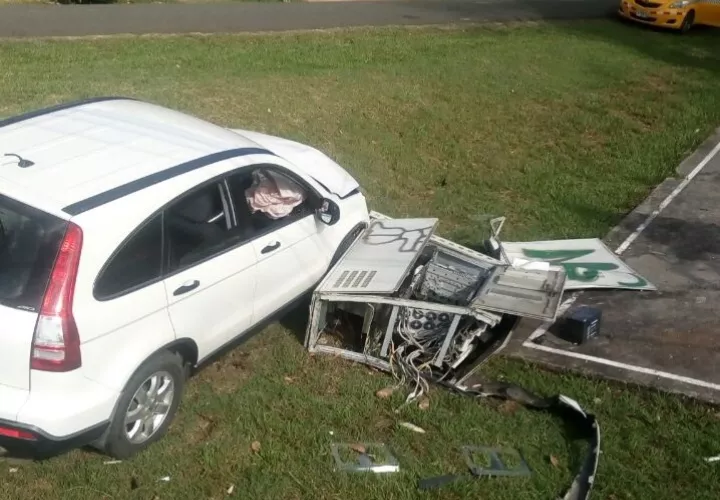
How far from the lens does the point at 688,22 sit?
21531mm

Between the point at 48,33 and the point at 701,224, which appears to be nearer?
the point at 701,224

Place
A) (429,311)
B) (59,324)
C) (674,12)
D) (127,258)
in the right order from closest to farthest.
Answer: (59,324), (127,258), (429,311), (674,12)

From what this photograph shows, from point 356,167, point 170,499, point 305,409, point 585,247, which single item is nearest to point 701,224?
point 585,247

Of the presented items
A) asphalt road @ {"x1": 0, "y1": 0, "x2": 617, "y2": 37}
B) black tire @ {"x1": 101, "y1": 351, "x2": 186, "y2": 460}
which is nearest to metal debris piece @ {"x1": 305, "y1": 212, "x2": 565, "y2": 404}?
black tire @ {"x1": 101, "y1": 351, "x2": 186, "y2": 460}

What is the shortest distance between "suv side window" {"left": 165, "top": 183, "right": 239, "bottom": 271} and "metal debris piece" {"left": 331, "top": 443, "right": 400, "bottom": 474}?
4.82 feet

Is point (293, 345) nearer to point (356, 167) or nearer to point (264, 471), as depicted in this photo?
point (264, 471)

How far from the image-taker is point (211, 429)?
5.83m

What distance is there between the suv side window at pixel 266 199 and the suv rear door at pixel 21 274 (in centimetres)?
150

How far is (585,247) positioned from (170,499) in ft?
16.6

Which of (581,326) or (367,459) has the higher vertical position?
(581,326)

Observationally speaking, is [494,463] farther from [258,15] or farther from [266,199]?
[258,15]

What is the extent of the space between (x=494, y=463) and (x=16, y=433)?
2801 millimetres

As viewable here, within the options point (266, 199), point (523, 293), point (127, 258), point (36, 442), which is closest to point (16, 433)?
point (36, 442)

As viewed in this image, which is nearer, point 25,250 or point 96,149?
point 25,250
